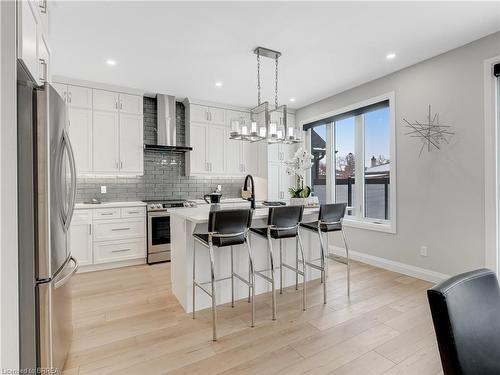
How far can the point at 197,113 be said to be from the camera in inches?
196

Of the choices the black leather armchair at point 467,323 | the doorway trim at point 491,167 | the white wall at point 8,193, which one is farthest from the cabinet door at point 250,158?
the black leather armchair at point 467,323

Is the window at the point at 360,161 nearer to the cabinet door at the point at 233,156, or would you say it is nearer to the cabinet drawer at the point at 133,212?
the cabinet door at the point at 233,156

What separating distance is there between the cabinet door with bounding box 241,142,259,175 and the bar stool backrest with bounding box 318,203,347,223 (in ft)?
8.94

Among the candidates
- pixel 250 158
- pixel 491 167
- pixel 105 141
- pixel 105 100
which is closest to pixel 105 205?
pixel 105 141

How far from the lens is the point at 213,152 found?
5.12m

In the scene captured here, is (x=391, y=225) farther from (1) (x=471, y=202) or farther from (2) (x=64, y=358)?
(2) (x=64, y=358)

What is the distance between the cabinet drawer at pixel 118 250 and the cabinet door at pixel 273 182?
2.44 meters

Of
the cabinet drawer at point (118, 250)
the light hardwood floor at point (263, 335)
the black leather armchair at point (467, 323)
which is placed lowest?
the light hardwood floor at point (263, 335)

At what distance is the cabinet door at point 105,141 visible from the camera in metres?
4.17

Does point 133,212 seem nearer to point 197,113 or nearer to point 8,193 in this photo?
point 197,113

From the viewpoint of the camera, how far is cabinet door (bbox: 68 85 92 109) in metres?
3.99

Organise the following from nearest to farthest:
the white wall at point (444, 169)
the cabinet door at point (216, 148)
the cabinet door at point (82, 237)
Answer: the white wall at point (444, 169), the cabinet door at point (82, 237), the cabinet door at point (216, 148)

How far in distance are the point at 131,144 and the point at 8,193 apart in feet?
A: 11.0

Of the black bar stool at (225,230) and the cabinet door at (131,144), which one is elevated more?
the cabinet door at (131,144)
